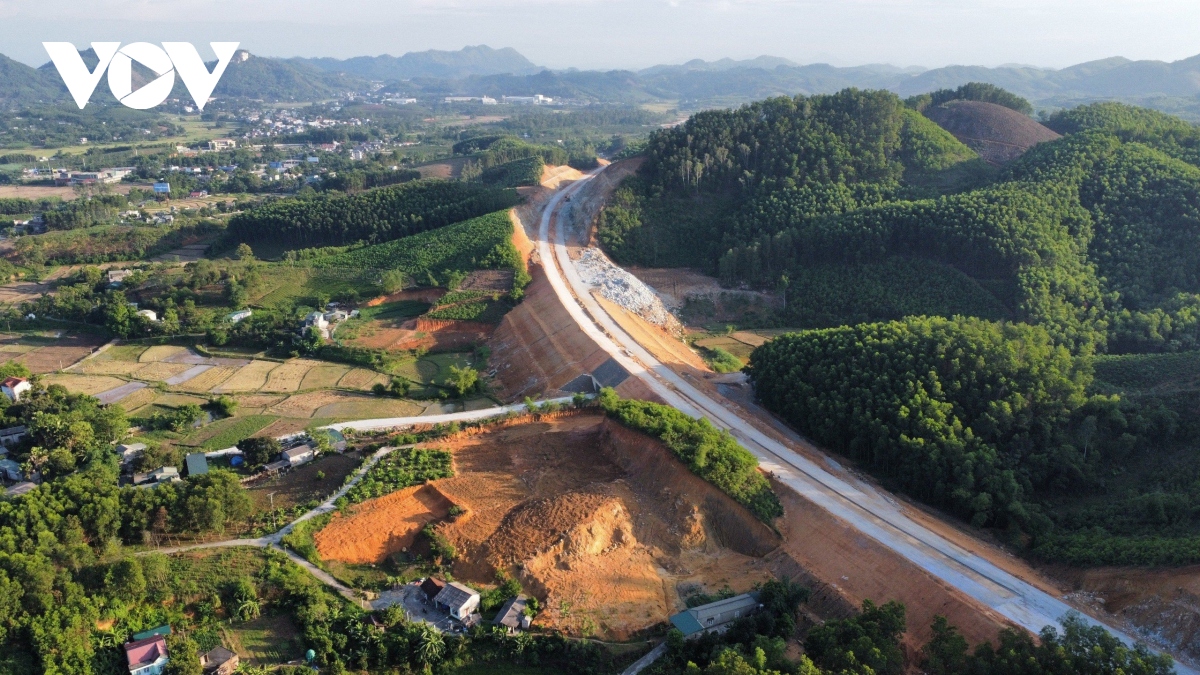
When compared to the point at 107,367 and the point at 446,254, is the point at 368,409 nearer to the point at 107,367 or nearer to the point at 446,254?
the point at 107,367

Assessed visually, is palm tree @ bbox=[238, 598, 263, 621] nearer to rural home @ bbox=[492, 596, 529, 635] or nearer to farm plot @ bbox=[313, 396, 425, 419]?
rural home @ bbox=[492, 596, 529, 635]

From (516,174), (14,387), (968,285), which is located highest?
(516,174)

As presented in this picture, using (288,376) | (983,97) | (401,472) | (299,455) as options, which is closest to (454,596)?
(401,472)

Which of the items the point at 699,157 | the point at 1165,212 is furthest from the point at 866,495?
the point at 699,157

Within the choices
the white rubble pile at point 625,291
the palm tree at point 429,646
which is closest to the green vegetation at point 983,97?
the white rubble pile at point 625,291

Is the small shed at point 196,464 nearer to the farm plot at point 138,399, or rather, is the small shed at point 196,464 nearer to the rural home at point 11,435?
the rural home at point 11,435

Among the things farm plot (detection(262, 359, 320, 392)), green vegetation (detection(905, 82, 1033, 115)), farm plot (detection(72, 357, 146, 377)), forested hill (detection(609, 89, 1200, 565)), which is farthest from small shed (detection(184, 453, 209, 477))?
green vegetation (detection(905, 82, 1033, 115))
